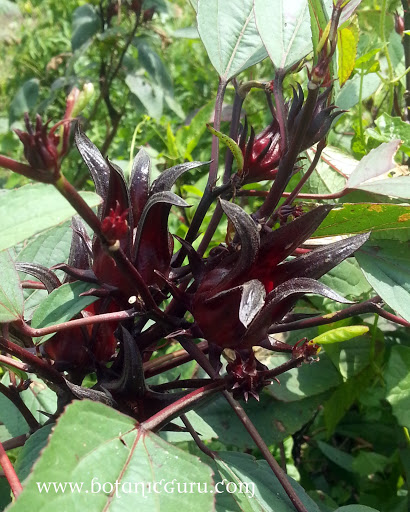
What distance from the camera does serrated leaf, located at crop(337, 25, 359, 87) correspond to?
1.81 feet

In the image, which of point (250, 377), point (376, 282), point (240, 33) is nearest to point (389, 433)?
point (376, 282)

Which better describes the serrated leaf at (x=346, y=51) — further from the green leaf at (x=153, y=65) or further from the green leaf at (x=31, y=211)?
the green leaf at (x=153, y=65)

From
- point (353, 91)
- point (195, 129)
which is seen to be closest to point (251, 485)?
point (353, 91)

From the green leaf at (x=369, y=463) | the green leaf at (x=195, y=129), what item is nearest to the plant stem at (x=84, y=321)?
the green leaf at (x=369, y=463)

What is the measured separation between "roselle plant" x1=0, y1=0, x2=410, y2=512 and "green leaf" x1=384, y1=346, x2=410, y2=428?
20cm

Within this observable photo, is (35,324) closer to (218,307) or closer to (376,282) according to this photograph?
(218,307)

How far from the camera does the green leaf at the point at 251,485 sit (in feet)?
1.81

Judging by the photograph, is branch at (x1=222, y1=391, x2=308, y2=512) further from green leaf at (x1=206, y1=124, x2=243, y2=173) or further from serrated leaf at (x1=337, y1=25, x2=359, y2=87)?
serrated leaf at (x1=337, y1=25, x2=359, y2=87)

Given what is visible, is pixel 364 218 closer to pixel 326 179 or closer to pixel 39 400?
pixel 326 179

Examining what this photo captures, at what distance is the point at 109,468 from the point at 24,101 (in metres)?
1.61

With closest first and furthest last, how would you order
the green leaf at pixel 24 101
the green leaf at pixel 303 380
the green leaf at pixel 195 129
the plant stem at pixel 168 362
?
the plant stem at pixel 168 362, the green leaf at pixel 303 380, the green leaf at pixel 195 129, the green leaf at pixel 24 101

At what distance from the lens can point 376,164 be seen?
1.57ft

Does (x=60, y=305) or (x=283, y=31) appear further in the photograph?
(x=283, y=31)

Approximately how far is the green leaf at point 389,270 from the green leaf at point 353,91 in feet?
0.75
